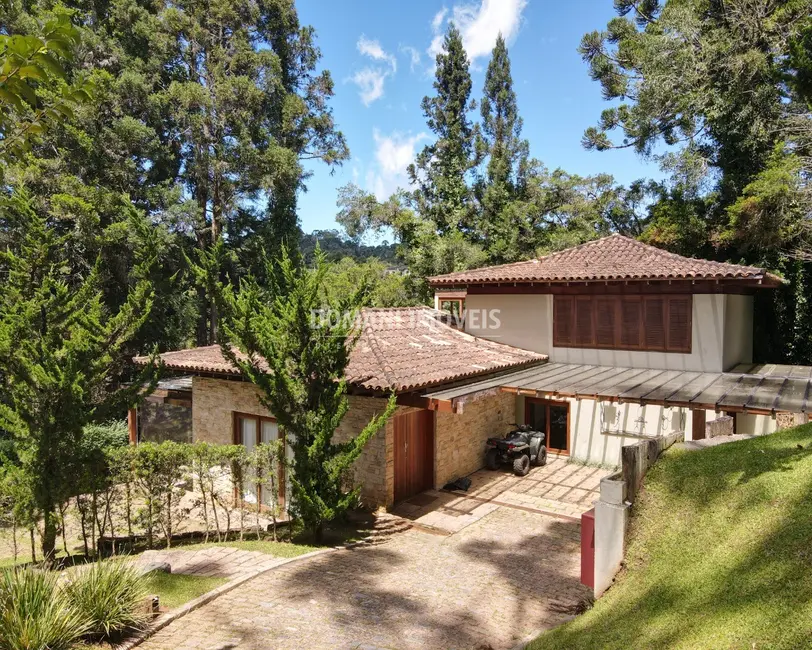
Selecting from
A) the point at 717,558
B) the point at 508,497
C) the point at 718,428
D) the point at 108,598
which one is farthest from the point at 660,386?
the point at 108,598

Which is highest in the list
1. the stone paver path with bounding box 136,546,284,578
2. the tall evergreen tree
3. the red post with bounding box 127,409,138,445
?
the tall evergreen tree

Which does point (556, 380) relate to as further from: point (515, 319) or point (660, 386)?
point (515, 319)

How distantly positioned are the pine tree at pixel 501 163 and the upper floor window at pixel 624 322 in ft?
52.8

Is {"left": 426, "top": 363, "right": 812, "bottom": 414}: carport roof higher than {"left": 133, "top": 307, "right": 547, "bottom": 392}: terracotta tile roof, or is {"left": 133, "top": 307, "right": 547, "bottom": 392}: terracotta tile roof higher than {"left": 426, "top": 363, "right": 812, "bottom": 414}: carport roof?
{"left": 133, "top": 307, "right": 547, "bottom": 392}: terracotta tile roof

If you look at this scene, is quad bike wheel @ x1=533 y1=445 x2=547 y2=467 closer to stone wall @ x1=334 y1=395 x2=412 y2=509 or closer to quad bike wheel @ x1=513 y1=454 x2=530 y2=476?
quad bike wheel @ x1=513 y1=454 x2=530 y2=476

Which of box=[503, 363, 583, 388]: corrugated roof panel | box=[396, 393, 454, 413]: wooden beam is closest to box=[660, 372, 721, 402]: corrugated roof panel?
box=[503, 363, 583, 388]: corrugated roof panel

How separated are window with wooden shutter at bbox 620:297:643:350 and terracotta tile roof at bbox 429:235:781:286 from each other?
1.18m

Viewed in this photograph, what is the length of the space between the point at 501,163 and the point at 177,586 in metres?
36.2

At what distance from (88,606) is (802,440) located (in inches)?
391

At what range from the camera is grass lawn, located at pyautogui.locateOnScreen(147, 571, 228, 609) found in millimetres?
7820

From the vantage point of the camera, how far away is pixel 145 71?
1203 inches

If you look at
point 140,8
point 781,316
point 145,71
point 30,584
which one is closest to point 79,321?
point 30,584

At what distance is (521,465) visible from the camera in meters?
16.2

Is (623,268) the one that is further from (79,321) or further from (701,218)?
(79,321)
